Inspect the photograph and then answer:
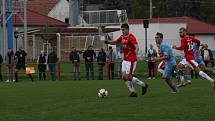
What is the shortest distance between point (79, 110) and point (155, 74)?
2303 centimetres

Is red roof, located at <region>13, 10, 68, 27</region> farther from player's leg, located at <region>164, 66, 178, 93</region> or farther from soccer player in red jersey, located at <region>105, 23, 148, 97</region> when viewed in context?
soccer player in red jersey, located at <region>105, 23, 148, 97</region>

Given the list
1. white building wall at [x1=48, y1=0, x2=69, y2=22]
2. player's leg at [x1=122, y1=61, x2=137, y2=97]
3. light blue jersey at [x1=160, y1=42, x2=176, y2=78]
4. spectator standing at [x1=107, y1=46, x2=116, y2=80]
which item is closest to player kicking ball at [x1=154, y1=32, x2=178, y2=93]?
light blue jersey at [x1=160, y1=42, x2=176, y2=78]

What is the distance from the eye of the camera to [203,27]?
88.9m

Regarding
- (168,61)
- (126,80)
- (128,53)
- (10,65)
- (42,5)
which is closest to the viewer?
(126,80)

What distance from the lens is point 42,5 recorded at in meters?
91.9

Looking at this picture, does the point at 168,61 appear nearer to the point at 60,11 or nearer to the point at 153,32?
the point at 153,32

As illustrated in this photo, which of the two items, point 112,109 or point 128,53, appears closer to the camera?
point 112,109

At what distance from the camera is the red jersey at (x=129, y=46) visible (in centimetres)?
1778

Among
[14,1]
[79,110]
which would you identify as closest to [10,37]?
[14,1]

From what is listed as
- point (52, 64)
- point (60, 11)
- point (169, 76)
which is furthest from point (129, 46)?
point (60, 11)

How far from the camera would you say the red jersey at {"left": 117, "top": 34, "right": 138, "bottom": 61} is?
17.8 meters

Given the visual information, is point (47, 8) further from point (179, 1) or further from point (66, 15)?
point (179, 1)

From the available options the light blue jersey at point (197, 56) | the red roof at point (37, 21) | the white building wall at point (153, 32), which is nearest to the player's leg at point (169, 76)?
the light blue jersey at point (197, 56)

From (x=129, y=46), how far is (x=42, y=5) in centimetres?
7515
